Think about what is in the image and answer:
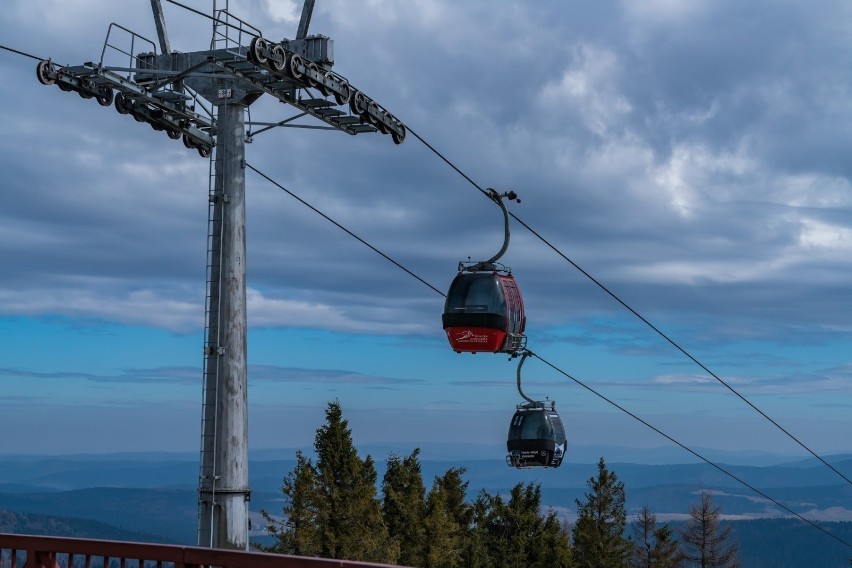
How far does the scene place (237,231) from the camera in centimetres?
1759

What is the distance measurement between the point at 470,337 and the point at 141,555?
13.6 metres

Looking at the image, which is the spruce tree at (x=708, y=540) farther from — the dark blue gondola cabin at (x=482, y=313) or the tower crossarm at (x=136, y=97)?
the tower crossarm at (x=136, y=97)

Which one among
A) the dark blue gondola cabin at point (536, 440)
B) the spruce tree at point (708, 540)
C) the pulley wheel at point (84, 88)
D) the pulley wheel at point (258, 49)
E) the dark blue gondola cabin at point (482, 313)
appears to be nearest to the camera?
the pulley wheel at point (258, 49)

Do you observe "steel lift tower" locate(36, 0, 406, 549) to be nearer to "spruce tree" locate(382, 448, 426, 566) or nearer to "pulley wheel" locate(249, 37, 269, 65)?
"pulley wheel" locate(249, 37, 269, 65)

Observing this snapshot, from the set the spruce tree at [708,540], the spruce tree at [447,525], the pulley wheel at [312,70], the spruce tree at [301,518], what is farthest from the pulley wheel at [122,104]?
the spruce tree at [708,540]

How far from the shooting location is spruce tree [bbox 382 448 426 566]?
61562mm

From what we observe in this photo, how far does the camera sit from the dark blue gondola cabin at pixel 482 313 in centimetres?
2345

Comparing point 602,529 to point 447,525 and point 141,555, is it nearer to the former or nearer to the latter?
point 447,525

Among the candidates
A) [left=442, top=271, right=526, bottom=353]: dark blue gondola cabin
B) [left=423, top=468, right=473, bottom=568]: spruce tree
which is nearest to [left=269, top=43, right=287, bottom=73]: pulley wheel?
[left=442, top=271, right=526, bottom=353]: dark blue gondola cabin

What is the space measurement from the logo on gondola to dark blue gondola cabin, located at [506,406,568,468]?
5391 mm

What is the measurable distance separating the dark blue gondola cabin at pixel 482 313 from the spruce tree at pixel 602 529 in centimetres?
5124

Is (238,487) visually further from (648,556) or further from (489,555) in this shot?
(648,556)

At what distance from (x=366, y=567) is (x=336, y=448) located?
4563 centimetres

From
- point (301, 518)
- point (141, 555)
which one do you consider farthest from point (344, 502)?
point (141, 555)
